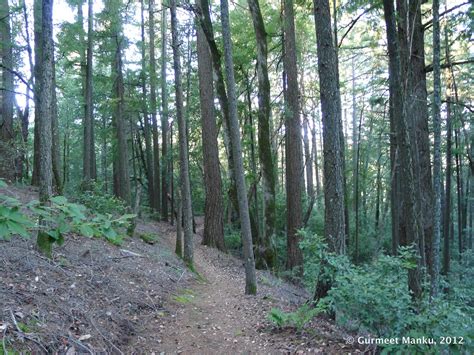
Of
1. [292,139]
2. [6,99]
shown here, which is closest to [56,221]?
[292,139]

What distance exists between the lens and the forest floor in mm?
3898

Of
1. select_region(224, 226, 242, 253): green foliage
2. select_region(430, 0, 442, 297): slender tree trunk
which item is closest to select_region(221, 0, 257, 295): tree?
select_region(430, 0, 442, 297): slender tree trunk

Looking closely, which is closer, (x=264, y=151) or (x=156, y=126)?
(x=264, y=151)

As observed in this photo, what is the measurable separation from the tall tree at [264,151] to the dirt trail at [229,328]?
3.31 m

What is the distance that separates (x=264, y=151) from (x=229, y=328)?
7.16m

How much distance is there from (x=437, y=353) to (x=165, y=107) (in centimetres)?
1614

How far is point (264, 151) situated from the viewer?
12.1 metres

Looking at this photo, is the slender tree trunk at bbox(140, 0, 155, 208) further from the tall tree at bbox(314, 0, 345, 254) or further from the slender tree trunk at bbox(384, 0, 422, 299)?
the slender tree trunk at bbox(384, 0, 422, 299)

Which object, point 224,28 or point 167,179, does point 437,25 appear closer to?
point 224,28

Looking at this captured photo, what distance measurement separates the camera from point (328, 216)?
6.05 metres

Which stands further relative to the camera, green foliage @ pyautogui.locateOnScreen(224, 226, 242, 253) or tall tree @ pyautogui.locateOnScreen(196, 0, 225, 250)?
green foliage @ pyautogui.locateOnScreen(224, 226, 242, 253)

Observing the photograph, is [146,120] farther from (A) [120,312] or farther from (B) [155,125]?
(A) [120,312]

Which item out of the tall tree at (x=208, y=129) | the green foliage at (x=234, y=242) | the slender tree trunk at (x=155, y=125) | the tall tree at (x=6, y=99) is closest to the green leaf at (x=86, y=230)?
the tall tree at (x=6, y=99)

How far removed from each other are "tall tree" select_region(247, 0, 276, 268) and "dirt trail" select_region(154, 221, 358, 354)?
10.9 feet
